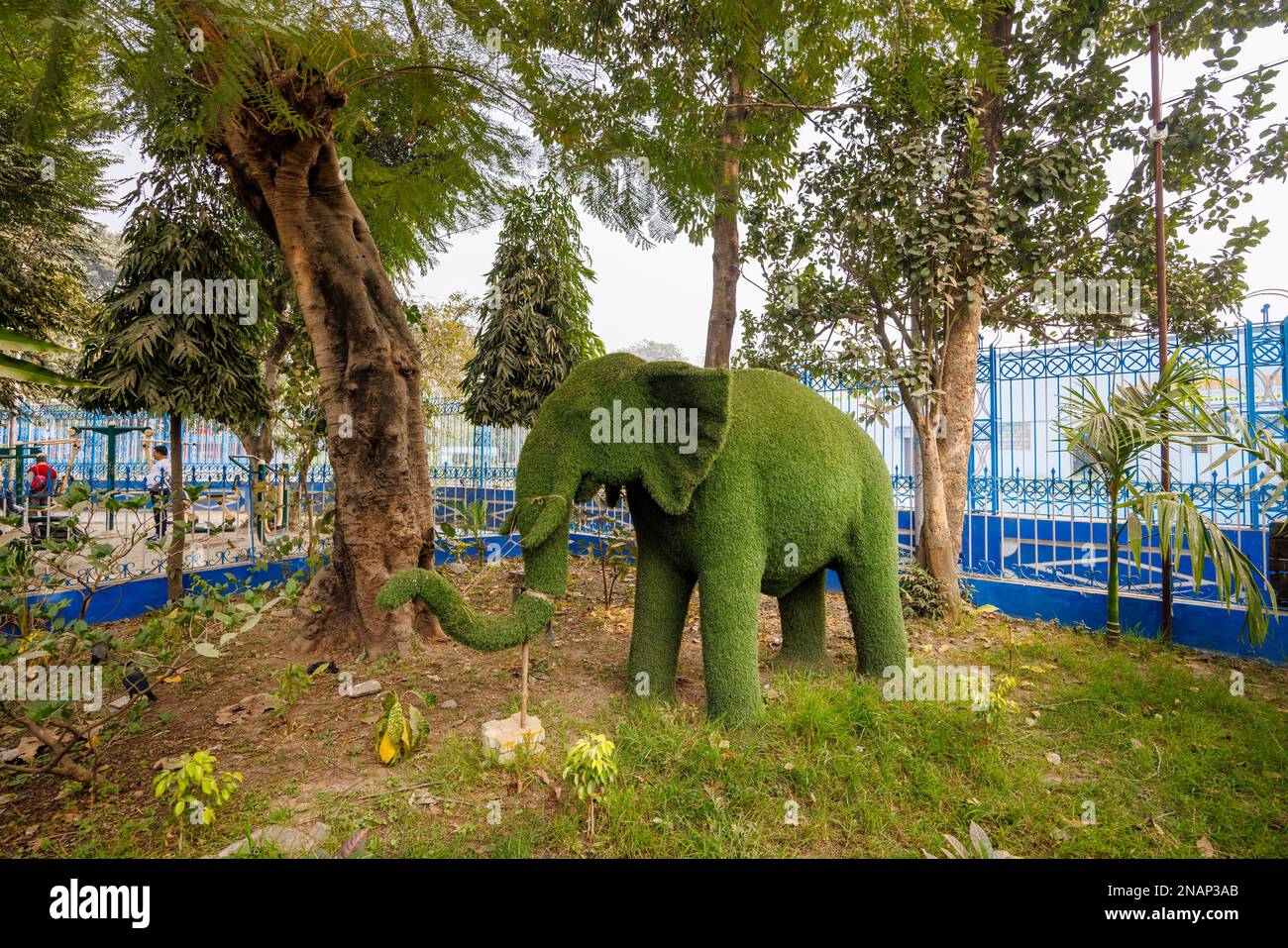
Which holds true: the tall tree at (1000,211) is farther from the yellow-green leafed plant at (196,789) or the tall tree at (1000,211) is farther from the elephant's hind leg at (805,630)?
the yellow-green leafed plant at (196,789)

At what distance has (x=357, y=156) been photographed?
19.7 feet

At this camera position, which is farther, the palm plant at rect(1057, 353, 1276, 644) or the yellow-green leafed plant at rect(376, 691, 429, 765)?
the palm plant at rect(1057, 353, 1276, 644)

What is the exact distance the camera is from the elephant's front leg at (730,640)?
12.6ft

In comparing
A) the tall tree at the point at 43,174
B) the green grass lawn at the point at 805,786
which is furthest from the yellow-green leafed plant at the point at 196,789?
the tall tree at the point at 43,174

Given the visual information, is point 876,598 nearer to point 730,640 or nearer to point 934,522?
point 730,640

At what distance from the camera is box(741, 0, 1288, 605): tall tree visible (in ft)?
21.7

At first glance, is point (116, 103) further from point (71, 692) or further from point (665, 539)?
point (665, 539)

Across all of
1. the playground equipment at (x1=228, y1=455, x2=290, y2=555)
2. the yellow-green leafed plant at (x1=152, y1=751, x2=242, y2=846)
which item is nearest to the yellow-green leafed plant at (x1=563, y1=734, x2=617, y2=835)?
the yellow-green leafed plant at (x1=152, y1=751, x2=242, y2=846)

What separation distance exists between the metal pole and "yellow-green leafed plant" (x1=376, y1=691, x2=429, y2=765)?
Result: 241 inches

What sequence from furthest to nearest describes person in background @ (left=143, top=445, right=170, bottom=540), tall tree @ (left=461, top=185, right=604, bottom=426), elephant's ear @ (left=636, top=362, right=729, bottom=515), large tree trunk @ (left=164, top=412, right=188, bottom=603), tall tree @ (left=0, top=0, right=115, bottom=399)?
tall tree @ (left=461, top=185, right=604, bottom=426) < person in background @ (left=143, top=445, right=170, bottom=540) < large tree trunk @ (left=164, top=412, right=188, bottom=603) < elephant's ear @ (left=636, top=362, right=729, bottom=515) < tall tree @ (left=0, top=0, right=115, bottom=399)

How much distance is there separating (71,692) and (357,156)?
15.6ft

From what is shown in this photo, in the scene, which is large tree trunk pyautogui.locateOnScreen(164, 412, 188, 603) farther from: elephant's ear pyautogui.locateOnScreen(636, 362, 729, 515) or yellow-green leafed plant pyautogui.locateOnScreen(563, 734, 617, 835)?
yellow-green leafed plant pyautogui.locateOnScreen(563, 734, 617, 835)

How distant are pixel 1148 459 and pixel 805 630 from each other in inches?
151
